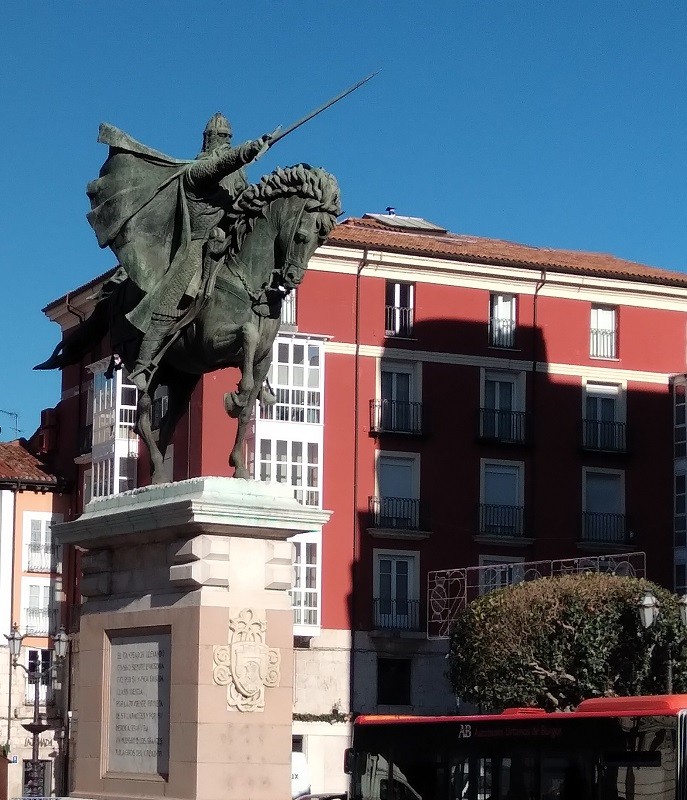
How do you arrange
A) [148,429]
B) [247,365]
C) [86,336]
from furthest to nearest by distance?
[86,336]
[148,429]
[247,365]

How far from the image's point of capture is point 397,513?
63.8 meters

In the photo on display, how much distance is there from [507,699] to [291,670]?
36610 mm

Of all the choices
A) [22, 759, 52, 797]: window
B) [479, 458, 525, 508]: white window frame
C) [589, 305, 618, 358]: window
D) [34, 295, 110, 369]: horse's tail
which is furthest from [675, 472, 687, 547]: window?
[34, 295, 110, 369]: horse's tail

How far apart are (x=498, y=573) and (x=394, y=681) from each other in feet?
18.2

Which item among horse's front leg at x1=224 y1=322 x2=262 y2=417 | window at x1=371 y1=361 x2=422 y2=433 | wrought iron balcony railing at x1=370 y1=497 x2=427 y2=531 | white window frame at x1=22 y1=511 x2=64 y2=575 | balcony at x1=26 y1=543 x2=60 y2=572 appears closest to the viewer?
horse's front leg at x1=224 y1=322 x2=262 y2=417

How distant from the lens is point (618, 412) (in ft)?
223

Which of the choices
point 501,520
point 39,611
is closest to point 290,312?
point 501,520

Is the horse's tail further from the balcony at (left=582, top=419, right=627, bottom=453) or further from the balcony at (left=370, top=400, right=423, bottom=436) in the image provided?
the balcony at (left=582, top=419, right=627, bottom=453)

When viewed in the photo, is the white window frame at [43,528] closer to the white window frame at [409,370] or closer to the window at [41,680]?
the window at [41,680]

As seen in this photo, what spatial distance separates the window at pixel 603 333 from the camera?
68500mm

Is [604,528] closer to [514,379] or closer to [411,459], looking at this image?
[514,379]

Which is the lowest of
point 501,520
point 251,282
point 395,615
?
point 395,615

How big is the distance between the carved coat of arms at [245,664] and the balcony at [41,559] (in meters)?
55.8

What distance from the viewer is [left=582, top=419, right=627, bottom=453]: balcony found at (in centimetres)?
6725
